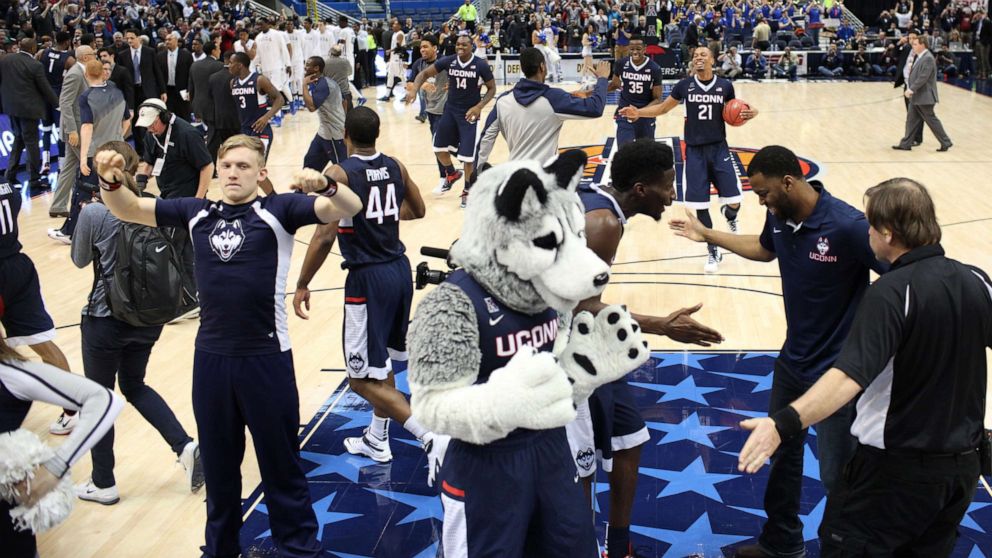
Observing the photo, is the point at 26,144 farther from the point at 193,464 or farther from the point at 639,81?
the point at 193,464

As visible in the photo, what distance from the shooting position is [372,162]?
5.66 m

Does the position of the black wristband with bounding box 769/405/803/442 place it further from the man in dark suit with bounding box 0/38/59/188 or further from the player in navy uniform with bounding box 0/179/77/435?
the man in dark suit with bounding box 0/38/59/188

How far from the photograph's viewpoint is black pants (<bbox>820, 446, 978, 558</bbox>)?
337 centimetres

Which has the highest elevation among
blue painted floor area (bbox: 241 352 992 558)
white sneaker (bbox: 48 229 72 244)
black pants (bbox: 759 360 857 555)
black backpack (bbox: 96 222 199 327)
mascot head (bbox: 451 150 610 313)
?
mascot head (bbox: 451 150 610 313)

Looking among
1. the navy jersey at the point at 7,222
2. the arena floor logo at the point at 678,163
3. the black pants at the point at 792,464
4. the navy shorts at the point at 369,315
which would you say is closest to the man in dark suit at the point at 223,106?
the arena floor logo at the point at 678,163

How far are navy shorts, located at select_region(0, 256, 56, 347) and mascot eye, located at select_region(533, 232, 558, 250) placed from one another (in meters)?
3.79

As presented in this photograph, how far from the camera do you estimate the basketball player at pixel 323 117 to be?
11.7 metres

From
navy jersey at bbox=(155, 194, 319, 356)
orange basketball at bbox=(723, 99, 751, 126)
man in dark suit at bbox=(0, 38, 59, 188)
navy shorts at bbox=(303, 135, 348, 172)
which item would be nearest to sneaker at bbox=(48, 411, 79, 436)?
navy jersey at bbox=(155, 194, 319, 356)

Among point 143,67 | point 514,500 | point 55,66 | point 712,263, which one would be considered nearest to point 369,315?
point 514,500

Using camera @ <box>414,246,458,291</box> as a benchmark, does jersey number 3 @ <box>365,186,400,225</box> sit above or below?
below

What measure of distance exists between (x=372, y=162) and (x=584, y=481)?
239cm

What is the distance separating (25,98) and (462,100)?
5636 millimetres

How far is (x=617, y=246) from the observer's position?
4320 millimetres

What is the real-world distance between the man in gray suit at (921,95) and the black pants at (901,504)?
12465mm
